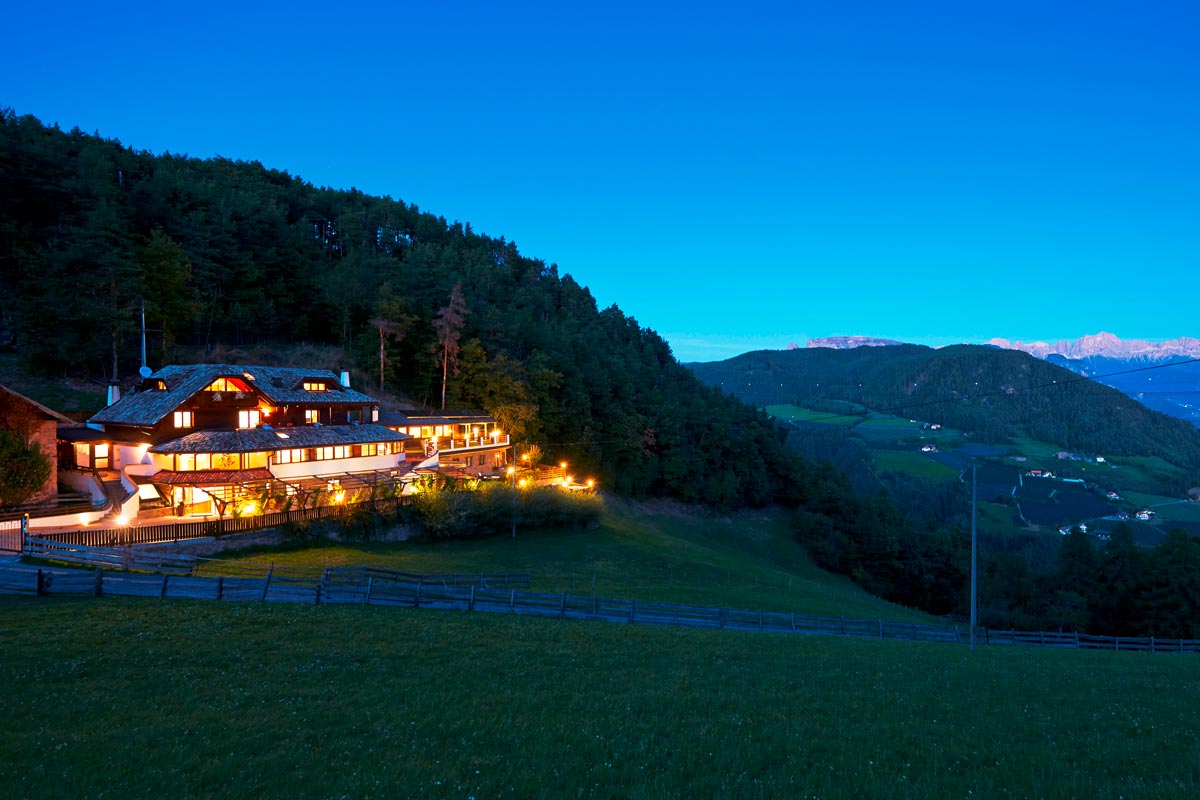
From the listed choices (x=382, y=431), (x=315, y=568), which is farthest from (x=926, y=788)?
(x=382, y=431)

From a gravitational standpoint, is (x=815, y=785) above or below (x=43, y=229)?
below

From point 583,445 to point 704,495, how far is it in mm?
18916

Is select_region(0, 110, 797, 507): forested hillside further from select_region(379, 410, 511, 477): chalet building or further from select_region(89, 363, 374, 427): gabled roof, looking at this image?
select_region(89, 363, 374, 427): gabled roof

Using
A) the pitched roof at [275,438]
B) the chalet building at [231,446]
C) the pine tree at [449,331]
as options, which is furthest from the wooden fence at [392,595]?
the pine tree at [449,331]

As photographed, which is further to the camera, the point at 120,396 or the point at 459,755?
the point at 120,396

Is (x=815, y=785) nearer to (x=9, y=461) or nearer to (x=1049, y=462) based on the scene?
(x=9, y=461)

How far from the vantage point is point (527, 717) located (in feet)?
39.6

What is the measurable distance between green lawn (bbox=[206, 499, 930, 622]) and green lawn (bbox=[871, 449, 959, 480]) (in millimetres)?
99734

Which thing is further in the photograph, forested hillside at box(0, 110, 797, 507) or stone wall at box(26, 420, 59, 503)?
forested hillside at box(0, 110, 797, 507)

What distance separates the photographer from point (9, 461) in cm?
3219

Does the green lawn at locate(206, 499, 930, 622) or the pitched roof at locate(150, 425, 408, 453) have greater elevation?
the pitched roof at locate(150, 425, 408, 453)

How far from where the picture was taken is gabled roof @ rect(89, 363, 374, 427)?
4450 cm

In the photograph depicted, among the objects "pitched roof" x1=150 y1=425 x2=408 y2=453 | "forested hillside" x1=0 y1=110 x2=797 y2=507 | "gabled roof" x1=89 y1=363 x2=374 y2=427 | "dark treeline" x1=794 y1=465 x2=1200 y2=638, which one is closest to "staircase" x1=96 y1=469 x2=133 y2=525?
"pitched roof" x1=150 y1=425 x2=408 y2=453

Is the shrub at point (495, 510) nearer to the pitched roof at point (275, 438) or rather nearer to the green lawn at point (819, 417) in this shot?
the pitched roof at point (275, 438)
